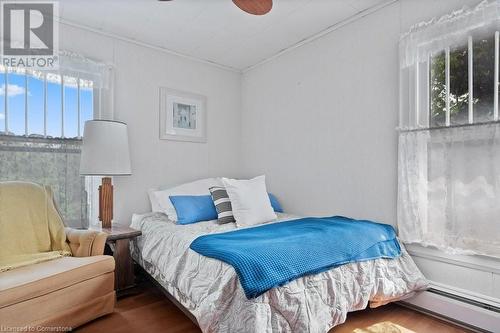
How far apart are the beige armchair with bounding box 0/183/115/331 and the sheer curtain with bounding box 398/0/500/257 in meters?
2.24

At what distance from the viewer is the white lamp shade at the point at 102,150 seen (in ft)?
8.10

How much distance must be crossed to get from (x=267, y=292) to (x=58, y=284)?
130cm

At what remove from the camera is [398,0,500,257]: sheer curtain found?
186 centimetres

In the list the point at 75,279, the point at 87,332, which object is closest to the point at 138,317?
the point at 87,332

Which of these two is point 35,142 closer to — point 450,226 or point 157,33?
point 157,33

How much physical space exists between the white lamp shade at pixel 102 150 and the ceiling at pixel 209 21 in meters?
0.98

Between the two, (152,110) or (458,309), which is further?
(152,110)

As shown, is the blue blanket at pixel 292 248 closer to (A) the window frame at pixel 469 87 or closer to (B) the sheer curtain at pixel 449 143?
(B) the sheer curtain at pixel 449 143

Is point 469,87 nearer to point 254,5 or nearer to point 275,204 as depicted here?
point 254,5

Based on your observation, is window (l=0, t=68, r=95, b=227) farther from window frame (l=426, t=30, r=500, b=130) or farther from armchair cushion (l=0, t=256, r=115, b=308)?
window frame (l=426, t=30, r=500, b=130)

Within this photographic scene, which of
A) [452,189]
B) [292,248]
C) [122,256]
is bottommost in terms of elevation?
[122,256]

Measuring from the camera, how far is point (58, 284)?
1789 millimetres

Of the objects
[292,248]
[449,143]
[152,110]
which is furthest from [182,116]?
[449,143]

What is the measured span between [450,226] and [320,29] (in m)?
2.08
